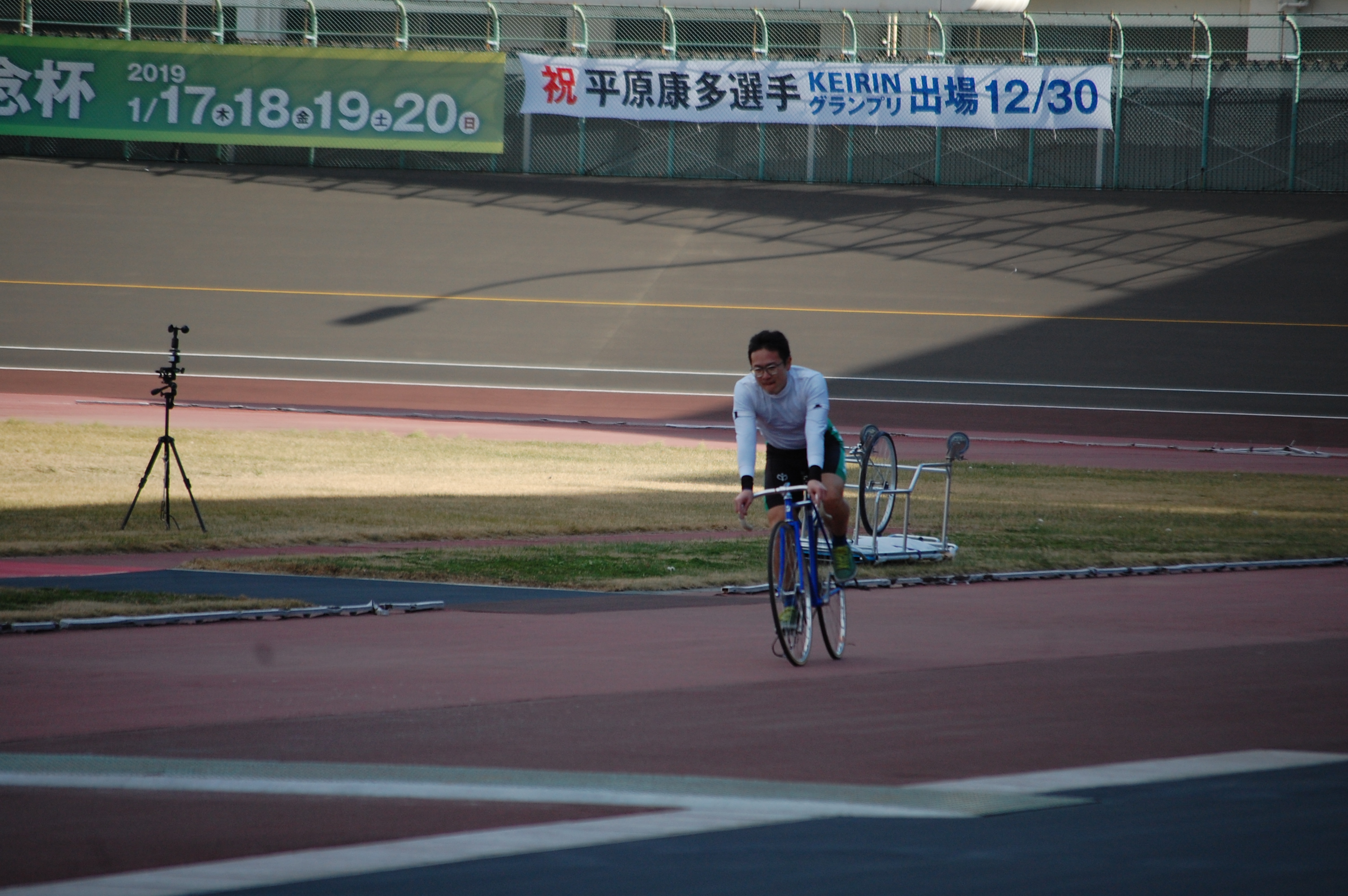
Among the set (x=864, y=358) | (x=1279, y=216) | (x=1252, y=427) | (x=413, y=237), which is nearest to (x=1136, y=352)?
(x=1252, y=427)

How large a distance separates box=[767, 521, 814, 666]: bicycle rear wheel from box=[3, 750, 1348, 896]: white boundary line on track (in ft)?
7.15

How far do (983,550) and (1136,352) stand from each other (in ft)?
61.3

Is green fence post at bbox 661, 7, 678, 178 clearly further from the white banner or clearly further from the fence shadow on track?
the white banner

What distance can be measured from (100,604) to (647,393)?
752 inches

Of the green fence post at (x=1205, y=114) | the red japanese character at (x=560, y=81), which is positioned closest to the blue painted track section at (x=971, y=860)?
the red japanese character at (x=560, y=81)

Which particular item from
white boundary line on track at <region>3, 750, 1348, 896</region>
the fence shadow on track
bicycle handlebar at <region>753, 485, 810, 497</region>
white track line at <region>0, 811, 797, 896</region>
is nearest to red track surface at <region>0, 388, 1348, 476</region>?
the fence shadow on track

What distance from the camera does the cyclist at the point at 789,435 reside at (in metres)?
7.61

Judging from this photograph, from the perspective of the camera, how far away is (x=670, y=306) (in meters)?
32.4

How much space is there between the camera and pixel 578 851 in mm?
4465

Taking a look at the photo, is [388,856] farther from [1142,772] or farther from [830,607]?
[830,607]

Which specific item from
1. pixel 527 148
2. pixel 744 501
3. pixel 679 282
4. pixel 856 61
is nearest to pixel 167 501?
pixel 744 501

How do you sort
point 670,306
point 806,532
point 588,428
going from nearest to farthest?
point 806,532 < point 588,428 < point 670,306

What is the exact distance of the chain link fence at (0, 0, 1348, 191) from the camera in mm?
37625

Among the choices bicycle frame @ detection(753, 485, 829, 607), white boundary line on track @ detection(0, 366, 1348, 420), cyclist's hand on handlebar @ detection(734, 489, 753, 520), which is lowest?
bicycle frame @ detection(753, 485, 829, 607)
